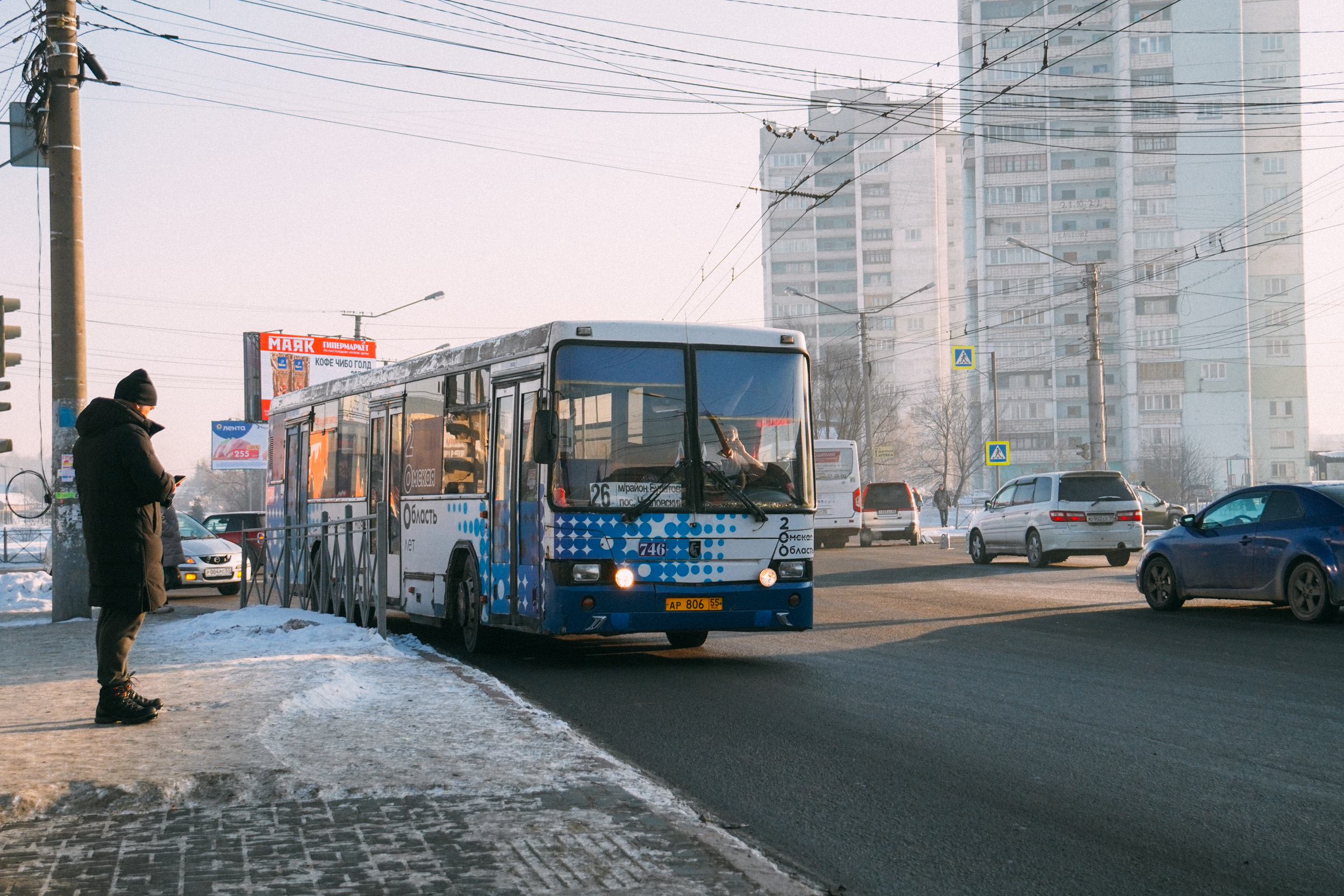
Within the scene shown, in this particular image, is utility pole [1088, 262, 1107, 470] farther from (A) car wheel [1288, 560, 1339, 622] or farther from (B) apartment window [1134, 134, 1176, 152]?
(B) apartment window [1134, 134, 1176, 152]

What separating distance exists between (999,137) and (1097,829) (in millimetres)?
130099

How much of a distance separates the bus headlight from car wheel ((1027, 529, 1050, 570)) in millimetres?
16309

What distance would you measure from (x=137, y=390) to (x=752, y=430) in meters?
5.14

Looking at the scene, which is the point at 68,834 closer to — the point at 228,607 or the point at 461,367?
the point at 461,367

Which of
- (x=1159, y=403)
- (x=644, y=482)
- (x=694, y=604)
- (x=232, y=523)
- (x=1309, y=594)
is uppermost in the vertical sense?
(x=1159, y=403)

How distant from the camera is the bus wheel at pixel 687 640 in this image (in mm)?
13398

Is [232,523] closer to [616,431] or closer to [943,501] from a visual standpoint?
[616,431]

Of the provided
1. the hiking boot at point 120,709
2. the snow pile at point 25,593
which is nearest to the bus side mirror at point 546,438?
the hiking boot at point 120,709

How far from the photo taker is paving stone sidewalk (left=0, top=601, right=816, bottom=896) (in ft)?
15.5

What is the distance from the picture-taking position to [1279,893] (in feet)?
15.7

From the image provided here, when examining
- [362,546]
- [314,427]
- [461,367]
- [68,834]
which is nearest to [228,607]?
[314,427]

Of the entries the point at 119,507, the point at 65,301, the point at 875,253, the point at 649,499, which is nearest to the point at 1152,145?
the point at 875,253

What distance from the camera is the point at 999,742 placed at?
7805 millimetres

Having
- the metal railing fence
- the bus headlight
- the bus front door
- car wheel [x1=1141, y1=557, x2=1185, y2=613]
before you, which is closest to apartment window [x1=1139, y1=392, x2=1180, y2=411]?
car wheel [x1=1141, y1=557, x2=1185, y2=613]
